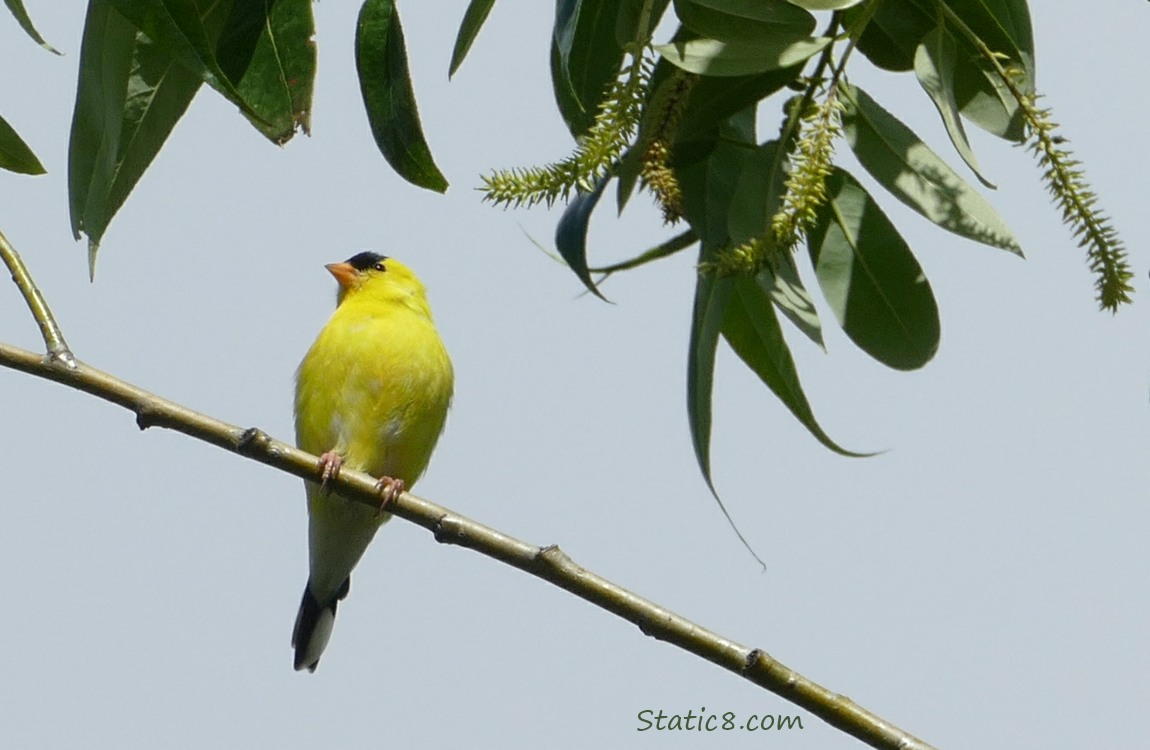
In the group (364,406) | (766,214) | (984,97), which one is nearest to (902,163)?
(984,97)

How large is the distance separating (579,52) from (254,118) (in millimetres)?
607

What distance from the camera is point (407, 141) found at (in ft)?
8.35

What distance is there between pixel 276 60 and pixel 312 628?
3.47 meters

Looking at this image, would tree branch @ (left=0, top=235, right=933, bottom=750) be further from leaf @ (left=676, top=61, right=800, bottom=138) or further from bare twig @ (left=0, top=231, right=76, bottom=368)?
leaf @ (left=676, top=61, right=800, bottom=138)

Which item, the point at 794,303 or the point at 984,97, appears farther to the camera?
the point at 794,303

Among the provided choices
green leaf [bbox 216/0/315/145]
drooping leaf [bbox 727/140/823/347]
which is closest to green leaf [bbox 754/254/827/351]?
drooping leaf [bbox 727/140/823/347]

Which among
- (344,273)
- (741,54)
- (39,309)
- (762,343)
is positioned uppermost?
(344,273)

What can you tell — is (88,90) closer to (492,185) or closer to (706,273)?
(492,185)

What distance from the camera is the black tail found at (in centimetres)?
557

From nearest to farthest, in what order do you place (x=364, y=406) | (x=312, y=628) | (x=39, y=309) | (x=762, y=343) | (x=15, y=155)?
(x=39, y=309)
(x=15, y=155)
(x=762, y=343)
(x=364, y=406)
(x=312, y=628)

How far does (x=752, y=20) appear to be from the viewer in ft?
7.20

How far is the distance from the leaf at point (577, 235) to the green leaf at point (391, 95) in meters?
0.24

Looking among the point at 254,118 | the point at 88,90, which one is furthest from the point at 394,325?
the point at 254,118

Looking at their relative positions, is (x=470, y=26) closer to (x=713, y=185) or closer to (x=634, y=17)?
(x=634, y=17)
